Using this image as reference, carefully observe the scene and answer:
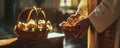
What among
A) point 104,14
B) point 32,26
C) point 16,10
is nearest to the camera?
point 104,14

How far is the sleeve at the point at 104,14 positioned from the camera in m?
1.08

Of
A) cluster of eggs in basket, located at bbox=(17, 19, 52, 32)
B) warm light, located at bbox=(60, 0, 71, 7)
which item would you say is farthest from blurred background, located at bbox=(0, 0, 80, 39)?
cluster of eggs in basket, located at bbox=(17, 19, 52, 32)

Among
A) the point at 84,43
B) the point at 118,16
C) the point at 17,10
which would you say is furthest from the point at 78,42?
the point at 118,16

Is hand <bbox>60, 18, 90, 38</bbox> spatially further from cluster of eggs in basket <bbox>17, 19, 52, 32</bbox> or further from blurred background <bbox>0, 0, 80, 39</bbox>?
blurred background <bbox>0, 0, 80, 39</bbox>

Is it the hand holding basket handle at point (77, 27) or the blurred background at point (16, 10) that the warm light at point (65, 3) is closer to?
the blurred background at point (16, 10)

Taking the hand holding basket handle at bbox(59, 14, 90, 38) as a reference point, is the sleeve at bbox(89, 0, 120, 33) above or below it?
above

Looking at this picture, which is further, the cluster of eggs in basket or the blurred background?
the blurred background

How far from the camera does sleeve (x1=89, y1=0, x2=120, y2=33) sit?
3.54 feet

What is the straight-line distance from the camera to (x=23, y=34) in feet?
4.25

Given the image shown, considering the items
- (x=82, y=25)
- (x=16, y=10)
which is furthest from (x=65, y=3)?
(x=82, y=25)

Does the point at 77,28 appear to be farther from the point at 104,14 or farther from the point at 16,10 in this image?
the point at 16,10

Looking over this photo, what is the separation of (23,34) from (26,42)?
0.06 metres

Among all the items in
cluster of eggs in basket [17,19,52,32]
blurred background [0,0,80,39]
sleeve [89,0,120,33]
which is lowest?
blurred background [0,0,80,39]

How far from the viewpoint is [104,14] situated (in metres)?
1.10
